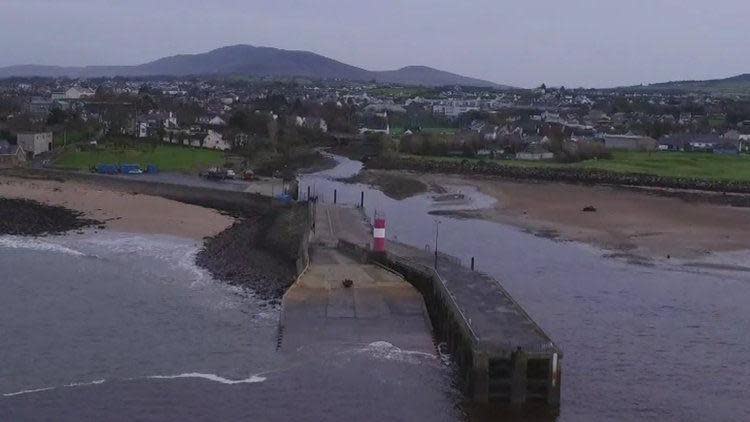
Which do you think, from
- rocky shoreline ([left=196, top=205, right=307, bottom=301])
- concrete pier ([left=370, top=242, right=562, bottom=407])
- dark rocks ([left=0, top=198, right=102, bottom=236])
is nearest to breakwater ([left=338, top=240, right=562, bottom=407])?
concrete pier ([left=370, top=242, right=562, bottom=407])

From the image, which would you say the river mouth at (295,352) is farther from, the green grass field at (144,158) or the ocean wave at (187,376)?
the green grass field at (144,158)

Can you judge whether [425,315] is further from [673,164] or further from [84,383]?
[673,164]

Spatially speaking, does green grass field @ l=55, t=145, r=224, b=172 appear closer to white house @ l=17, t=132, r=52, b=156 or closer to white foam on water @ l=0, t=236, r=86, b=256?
white house @ l=17, t=132, r=52, b=156

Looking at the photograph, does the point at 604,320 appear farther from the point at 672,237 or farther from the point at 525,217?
the point at 525,217

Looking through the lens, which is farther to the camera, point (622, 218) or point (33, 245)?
point (622, 218)

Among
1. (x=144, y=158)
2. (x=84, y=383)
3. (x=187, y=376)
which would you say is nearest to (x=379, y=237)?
(x=187, y=376)

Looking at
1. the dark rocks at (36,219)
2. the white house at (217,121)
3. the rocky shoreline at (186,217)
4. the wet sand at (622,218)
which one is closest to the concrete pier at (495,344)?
the rocky shoreline at (186,217)
